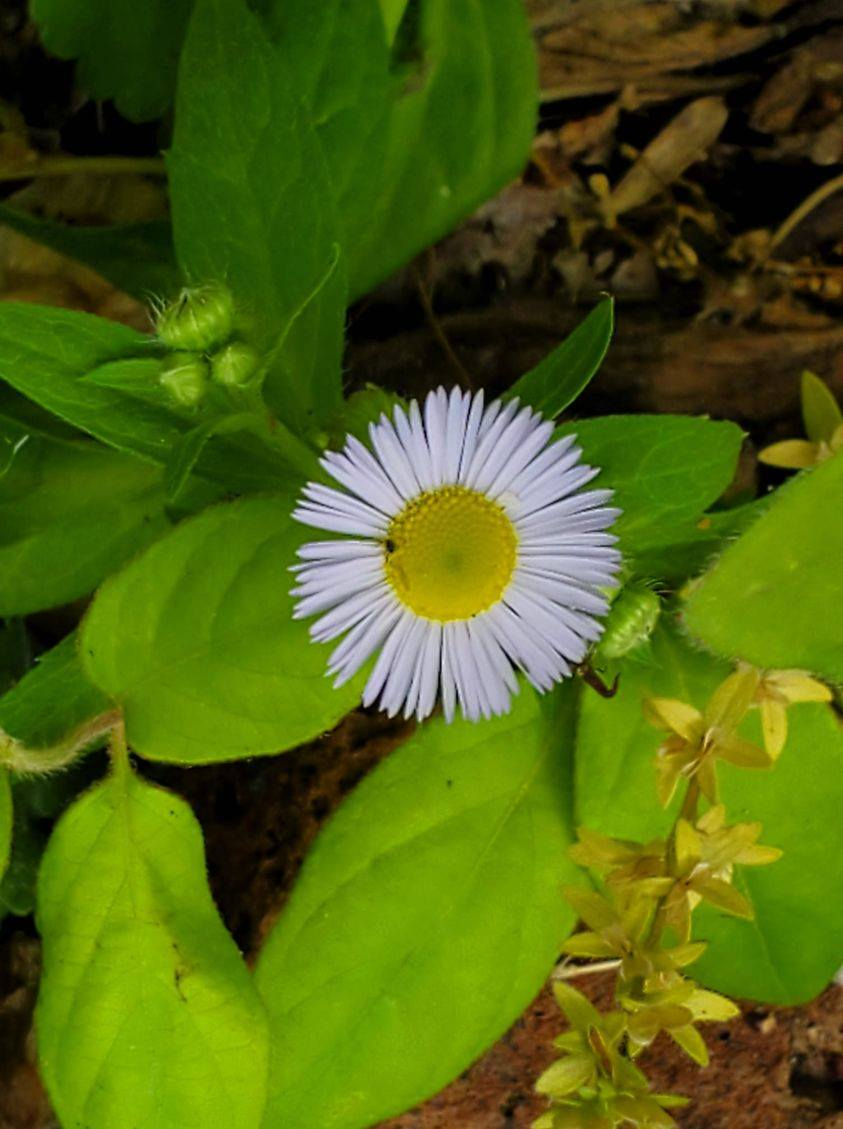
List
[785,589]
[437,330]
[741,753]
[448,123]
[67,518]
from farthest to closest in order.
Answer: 1. [437,330]
2. [448,123]
3. [67,518]
4. [741,753]
5. [785,589]

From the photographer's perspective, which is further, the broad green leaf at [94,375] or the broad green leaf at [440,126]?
the broad green leaf at [440,126]

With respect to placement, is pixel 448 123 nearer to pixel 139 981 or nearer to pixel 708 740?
pixel 708 740

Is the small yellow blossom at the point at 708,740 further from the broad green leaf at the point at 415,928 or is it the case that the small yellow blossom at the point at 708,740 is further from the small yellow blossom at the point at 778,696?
the broad green leaf at the point at 415,928

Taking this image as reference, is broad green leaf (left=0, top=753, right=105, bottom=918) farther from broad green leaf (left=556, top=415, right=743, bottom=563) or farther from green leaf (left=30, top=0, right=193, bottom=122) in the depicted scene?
green leaf (left=30, top=0, right=193, bottom=122)

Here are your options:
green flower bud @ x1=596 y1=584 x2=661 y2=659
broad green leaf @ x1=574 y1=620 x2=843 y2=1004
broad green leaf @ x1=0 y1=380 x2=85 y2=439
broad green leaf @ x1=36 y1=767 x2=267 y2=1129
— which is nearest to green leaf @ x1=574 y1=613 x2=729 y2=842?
broad green leaf @ x1=574 y1=620 x2=843 y2=1004

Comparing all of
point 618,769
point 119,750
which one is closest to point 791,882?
point 618,769

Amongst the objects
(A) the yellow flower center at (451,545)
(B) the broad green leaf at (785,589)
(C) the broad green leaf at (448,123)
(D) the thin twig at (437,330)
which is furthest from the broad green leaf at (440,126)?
(B) the broad green leaf at (785,589)

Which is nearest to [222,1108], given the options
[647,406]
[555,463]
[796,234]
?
[555,463]
